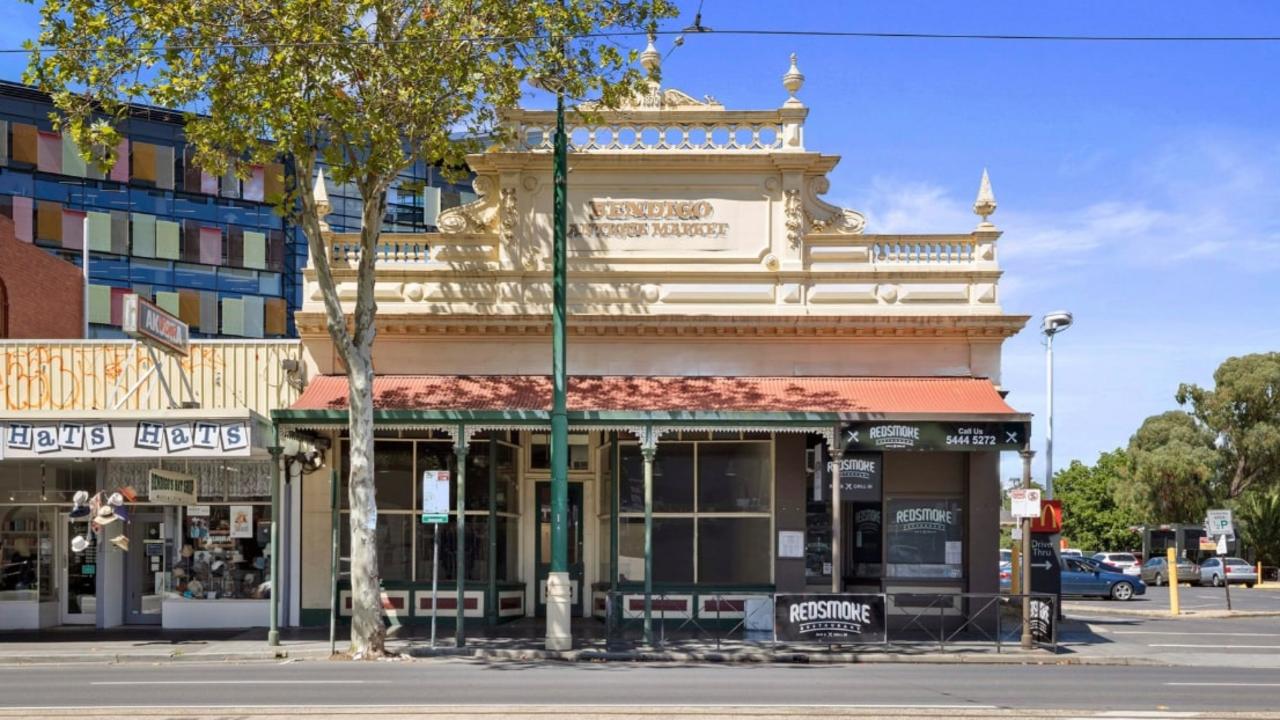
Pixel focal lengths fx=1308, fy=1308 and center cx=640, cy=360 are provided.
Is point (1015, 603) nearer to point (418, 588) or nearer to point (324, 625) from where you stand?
point (418, 588)

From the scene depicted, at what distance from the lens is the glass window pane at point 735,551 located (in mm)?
23938

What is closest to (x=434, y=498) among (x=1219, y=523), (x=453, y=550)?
(x=453, y=550)

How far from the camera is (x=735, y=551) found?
24.0 m

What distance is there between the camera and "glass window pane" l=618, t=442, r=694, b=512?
24266 millimetres

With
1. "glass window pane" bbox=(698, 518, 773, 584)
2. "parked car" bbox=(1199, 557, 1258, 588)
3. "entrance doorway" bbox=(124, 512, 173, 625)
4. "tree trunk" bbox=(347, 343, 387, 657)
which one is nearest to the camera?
"tree trunk" bbox=(347, 343, 387, 657)

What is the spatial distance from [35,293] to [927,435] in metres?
22.1

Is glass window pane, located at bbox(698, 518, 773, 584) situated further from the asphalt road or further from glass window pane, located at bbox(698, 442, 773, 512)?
the asphalt road

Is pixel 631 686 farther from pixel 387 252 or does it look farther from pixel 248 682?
pixel 387 252

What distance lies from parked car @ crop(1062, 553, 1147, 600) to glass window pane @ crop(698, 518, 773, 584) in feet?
63.3

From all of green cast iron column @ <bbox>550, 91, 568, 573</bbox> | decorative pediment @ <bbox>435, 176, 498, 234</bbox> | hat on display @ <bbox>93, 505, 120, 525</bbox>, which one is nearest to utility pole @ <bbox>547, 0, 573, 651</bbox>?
green cast iron column @ <bbox>550, 91, 568, 573</bbox>

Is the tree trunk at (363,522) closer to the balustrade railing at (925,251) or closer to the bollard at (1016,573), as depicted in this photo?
the balustrade railing at (925,251)

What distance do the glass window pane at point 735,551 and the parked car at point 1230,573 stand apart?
34.2m

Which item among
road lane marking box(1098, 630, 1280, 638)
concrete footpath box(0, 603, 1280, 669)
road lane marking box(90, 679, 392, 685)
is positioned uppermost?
road lane marking box(90, 679, 392, 685)

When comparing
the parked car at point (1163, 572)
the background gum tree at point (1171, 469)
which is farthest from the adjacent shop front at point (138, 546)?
the background gum tree at point (1171, 469)
